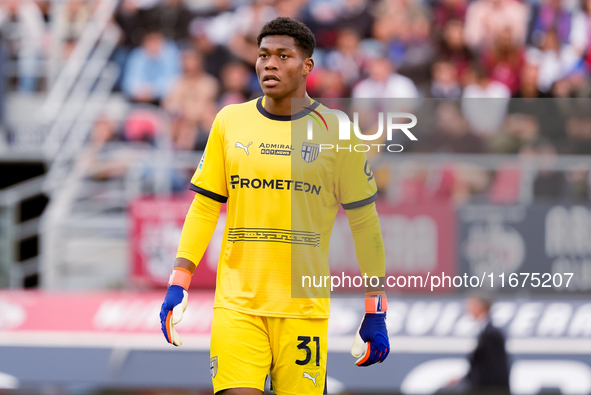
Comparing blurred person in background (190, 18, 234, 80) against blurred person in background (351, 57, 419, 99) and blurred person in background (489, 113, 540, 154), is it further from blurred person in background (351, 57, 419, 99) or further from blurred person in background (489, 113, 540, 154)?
blurred person in background (489, 113, 540, 154)

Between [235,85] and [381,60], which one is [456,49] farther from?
[235,85]

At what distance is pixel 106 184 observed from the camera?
9656 millimetres

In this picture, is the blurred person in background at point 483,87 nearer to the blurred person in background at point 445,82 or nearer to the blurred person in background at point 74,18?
the blurred person in background at point 445,82

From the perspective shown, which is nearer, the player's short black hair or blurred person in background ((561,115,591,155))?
the player's short black hair

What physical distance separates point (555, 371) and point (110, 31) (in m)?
7.79

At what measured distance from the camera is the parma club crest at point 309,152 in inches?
146

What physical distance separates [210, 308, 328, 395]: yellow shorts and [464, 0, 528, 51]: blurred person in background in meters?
7.45

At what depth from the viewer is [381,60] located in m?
9.52

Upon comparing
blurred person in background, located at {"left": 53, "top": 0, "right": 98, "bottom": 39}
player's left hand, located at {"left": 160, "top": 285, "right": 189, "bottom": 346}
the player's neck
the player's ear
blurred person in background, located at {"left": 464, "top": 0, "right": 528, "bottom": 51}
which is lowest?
player's left hand, located at {"left": 160, "top": 285, "right": 189, "bottom": 346}

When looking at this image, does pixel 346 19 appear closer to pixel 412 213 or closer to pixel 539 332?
pixel 412 213

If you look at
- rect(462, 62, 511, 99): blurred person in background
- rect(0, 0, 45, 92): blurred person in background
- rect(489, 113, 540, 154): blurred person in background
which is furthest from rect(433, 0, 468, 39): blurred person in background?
rect(0, 0, 45, 92): blurred person in background

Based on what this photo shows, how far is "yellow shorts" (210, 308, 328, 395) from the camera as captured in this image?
11.5ft

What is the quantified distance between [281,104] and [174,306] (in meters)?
1.10

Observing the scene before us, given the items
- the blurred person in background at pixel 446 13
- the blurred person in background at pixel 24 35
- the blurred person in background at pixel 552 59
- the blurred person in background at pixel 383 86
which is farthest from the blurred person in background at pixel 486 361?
the blurred person in background at pixel 24 35
